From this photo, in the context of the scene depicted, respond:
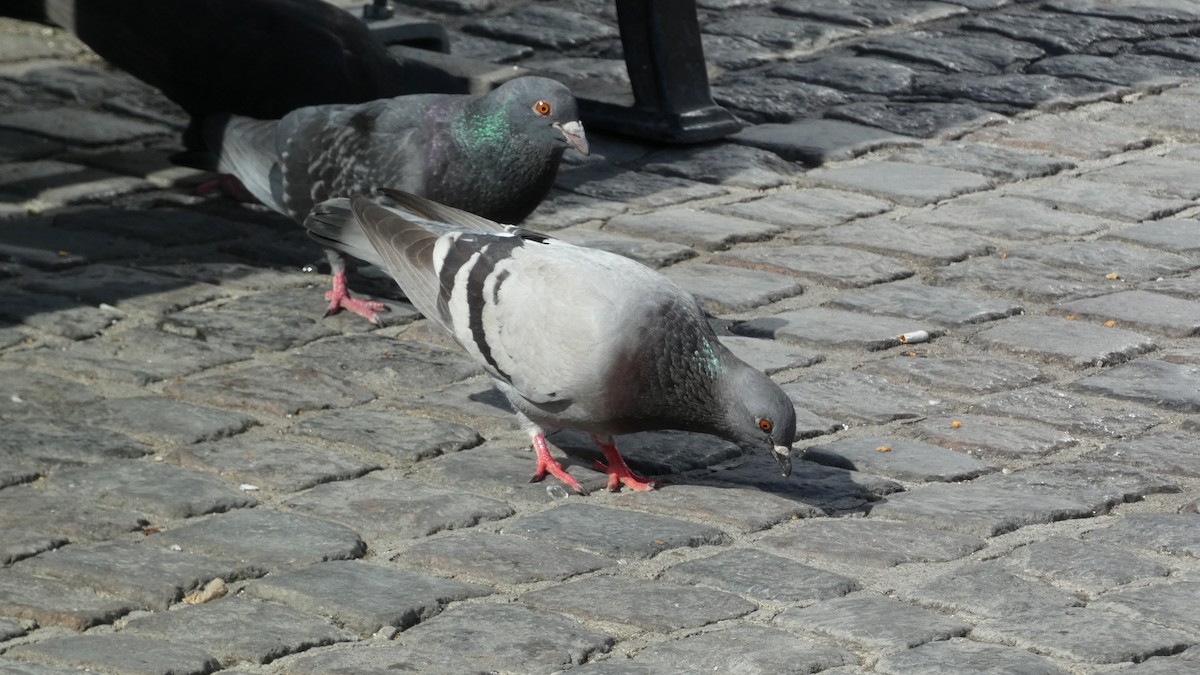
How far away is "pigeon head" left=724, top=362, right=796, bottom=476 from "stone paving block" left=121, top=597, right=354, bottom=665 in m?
1.04

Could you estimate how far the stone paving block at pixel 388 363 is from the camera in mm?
4730

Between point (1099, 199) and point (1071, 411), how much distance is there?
6.01 ft

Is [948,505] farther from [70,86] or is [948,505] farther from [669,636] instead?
[70,86]

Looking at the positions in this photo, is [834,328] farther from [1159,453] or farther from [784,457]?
[784,457]

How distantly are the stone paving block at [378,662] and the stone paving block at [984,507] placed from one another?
116 cm

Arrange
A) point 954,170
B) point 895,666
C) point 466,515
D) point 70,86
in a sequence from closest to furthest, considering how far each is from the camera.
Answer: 1. point 895,666
2. point 466,515
3. point 954,170
4. point 70,86

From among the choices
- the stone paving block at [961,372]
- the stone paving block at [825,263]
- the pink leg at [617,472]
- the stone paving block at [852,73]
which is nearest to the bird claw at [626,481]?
the pink leg at [617,472]

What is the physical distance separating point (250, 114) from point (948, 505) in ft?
10.4

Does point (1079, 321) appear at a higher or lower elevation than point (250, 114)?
lower

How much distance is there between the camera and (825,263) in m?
5.62

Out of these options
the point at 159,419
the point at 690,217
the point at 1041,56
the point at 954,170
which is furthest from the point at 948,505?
the point at 1041,56

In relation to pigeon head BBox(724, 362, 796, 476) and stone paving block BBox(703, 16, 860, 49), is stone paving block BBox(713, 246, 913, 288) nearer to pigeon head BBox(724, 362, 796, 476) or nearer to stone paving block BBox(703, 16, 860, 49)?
pigeon head BBox(724, 362, 796, 476)

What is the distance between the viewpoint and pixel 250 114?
626cm

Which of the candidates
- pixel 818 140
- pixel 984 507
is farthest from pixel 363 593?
pixel 818 140
